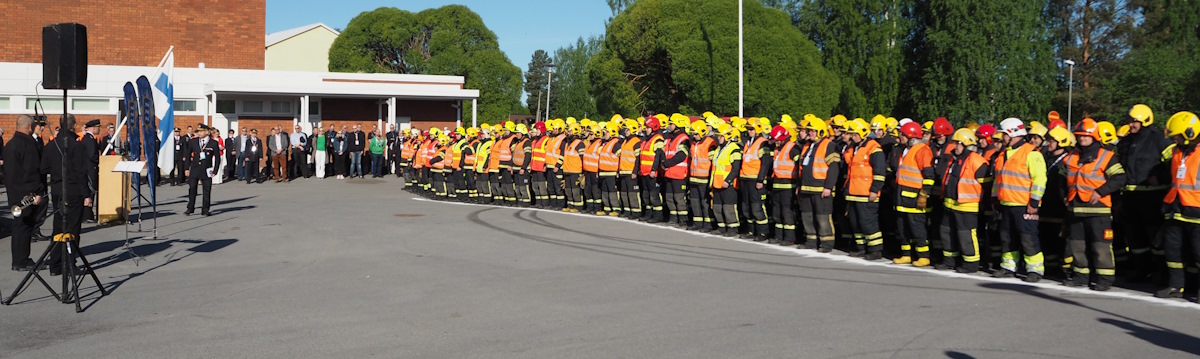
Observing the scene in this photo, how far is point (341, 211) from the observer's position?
20.7 meters

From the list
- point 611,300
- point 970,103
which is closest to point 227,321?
point 611,300

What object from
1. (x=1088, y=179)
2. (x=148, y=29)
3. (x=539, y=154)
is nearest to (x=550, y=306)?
(x=1088, y=179)

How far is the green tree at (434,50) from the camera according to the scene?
72500 mm

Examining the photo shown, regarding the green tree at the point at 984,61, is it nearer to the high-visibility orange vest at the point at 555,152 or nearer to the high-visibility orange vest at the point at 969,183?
the high-visibility orange vest at the point at 555,152

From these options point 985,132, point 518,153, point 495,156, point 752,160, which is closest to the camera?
point 985,132

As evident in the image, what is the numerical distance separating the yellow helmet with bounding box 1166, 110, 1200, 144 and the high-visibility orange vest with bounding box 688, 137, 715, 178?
765cm

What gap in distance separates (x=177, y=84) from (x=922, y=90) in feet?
141

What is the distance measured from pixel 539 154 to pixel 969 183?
11.1 metres

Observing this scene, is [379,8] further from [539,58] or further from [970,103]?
[539,58]

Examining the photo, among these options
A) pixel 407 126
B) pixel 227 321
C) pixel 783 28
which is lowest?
pixel 227 321

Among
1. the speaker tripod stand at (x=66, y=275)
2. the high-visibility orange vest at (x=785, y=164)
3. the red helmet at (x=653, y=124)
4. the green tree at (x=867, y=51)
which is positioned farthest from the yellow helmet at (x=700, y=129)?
the green tree at (x=867, y=51)

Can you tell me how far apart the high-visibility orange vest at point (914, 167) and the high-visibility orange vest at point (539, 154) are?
32.2 ft

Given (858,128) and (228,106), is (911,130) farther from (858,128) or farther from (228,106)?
(228,106)

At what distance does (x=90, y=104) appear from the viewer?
3669cm
